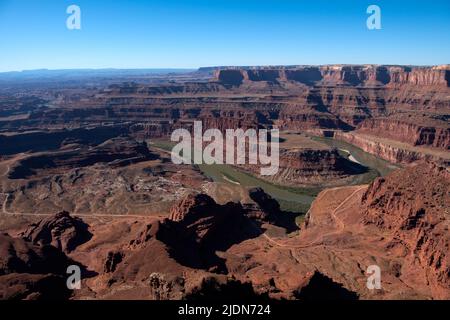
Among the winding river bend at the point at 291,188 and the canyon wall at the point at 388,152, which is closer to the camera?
the winding river bend at the point at 291,188

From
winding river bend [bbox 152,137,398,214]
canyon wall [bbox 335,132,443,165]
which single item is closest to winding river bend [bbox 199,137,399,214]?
winding river bend [bbox 152,137,398,214]

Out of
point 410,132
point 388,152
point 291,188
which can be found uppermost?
point 410,132

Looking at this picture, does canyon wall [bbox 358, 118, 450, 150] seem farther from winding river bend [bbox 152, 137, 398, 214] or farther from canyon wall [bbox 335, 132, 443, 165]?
winding river bend [bbox 152, 137, 398, 214]

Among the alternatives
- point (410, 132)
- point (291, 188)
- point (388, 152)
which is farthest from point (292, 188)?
point (410, 132)

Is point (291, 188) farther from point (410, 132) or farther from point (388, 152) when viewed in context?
point (410, 132)

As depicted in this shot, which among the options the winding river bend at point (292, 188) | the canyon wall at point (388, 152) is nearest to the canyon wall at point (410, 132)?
the canyon wall at point (388, 152)

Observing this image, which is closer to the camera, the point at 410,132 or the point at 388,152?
the point at 388,152

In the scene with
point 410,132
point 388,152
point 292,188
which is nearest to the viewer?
point 292,188

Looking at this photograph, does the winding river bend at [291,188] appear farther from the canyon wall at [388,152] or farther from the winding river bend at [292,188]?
the canyon wall at [388,152]
